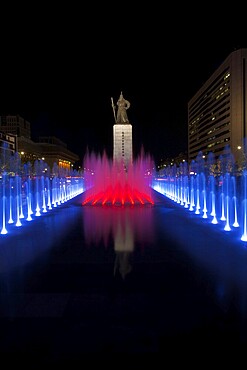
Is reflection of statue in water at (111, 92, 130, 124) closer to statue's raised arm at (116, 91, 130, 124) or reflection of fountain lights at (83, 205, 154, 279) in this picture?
statue's raised arm at (116, 91, 130, 124)

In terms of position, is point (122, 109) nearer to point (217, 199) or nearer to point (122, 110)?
point (122, 110)

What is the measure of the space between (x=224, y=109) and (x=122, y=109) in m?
48.8

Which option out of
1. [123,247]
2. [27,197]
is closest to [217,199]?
[27,197]

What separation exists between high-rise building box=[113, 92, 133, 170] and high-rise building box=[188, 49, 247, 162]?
2309 cm

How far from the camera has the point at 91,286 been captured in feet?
19.4

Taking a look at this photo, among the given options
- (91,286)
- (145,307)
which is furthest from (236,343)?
(91,286)

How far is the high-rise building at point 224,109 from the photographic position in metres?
82.1

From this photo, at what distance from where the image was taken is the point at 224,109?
299 feet

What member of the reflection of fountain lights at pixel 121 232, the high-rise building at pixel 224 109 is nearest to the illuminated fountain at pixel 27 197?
the reflection of fountain lights at pixel 121 232

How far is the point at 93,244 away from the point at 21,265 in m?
2.31

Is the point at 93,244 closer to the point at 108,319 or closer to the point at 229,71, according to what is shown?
the point at 108,319

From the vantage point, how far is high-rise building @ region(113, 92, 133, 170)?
4888cm

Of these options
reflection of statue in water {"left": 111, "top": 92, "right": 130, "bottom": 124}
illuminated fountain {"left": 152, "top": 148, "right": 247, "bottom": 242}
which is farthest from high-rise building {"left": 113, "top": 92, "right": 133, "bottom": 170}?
illuminated fountain {"left": 152, "top": 148, "right": 247, "bottom": 242}

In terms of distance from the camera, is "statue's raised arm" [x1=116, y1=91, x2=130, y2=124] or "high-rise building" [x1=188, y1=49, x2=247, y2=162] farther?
"high-rise building" [x1=188, y1=49, x2=247, y2=162]
